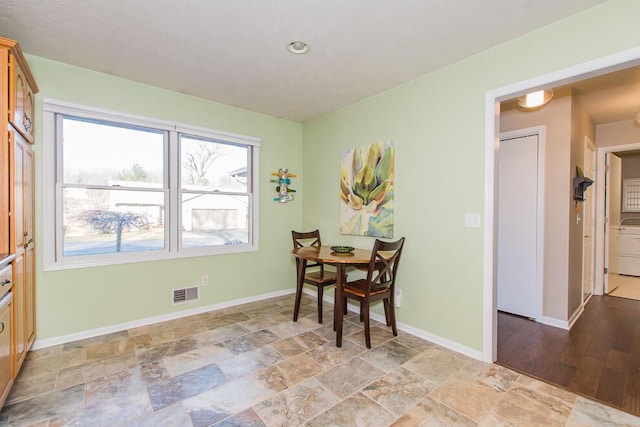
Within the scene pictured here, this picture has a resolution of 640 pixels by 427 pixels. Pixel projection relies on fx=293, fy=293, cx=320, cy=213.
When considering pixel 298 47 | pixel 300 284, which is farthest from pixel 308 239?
pixel 298 47

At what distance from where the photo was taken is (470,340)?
2404 mm

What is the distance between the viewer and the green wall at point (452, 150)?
6.24ft

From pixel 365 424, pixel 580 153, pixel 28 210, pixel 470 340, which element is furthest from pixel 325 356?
pixel 580 153

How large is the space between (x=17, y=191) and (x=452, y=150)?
10.5ft

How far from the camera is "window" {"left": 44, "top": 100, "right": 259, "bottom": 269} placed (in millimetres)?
2602

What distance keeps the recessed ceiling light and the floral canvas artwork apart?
1.25 meters

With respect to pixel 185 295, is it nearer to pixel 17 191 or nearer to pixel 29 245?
pixel 29 245

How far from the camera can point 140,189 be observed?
2.98 metres

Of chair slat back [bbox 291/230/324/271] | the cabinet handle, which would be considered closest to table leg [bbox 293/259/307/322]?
chair slat back [bbox 291/230/324/271]

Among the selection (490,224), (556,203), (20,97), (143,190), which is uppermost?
(20,97)

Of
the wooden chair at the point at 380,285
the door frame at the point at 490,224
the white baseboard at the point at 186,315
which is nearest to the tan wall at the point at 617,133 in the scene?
the door frame at the point at 490,224

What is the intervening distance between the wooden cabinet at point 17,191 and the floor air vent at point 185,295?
112cm

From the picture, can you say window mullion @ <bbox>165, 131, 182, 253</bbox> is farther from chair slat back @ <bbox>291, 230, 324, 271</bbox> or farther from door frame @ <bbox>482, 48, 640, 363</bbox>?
door frame @ <bbox>482, 48, 640, 363</bbox>

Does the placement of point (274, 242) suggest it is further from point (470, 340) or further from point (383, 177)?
point (470, 340)
